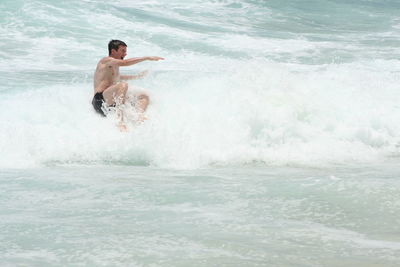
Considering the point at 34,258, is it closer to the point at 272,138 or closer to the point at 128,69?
the point at 272,138

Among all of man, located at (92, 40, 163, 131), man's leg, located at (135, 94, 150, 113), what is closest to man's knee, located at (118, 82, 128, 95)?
man, located at (92, 40, 163, 131)

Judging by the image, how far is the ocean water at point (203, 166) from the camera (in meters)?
4.70

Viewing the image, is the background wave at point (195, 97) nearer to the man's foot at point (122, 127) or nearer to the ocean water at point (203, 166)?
the ocean water at point (203, 166)

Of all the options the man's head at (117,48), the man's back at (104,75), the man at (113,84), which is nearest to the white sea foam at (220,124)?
the man at (113,84)

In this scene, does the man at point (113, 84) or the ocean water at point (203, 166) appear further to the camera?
the man at point (113, 84)

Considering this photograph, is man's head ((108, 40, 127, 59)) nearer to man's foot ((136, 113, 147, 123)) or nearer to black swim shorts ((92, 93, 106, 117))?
black swim shorts ((92, 93, 106, 117))

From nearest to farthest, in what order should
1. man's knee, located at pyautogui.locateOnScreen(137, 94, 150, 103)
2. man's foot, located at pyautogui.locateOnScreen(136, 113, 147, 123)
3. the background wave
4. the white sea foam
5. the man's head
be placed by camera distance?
1. the white sea foam
2. the background wave
3. man's foot, located at pyautogui.locateOnScreen(136, 113, 147, 123)
4. the man's head
5. man's knee, located at pyautogui.locateOnScreen(137, 94, 150, 103)

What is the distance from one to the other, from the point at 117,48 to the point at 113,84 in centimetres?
47

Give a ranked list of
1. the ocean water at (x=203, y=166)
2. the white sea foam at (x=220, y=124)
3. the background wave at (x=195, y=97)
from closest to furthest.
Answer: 1. the ocean water at (x=203, y=166)
2. the white sea foam at (x=220, y=124)
3. the background wave at (x=195, y=97)

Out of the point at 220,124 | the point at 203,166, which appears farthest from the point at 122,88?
the point at 203,166

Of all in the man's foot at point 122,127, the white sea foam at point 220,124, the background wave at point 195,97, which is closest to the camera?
the white sea foam at point 220,124

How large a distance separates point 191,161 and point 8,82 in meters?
6.00

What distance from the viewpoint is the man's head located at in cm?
877

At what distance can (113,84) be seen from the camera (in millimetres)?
9039
